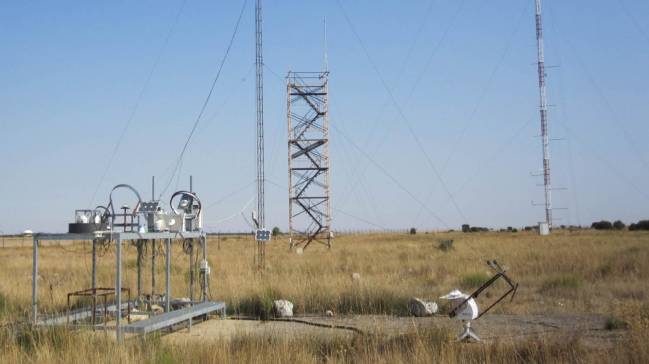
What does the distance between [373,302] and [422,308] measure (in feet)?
4.52

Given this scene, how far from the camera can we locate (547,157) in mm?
42969

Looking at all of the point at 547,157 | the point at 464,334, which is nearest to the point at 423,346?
the point at 464,334

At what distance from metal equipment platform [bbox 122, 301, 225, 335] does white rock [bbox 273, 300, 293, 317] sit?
111cm

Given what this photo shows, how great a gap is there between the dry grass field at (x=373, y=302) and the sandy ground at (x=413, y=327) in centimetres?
45

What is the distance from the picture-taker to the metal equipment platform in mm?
11148

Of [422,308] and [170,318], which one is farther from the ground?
[170,318]

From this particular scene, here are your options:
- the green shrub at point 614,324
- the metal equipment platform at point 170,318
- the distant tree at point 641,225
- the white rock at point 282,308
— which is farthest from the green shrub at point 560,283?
the distant tree at point 641,225

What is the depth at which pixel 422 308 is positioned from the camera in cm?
1494

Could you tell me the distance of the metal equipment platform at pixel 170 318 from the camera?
36.6 feet

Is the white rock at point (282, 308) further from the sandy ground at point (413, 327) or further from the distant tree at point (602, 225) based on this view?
the distant tree at point (602, 225)

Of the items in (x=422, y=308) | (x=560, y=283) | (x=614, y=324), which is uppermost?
(x=560, y=283)

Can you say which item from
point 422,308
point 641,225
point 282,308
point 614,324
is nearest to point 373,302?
point 422,308

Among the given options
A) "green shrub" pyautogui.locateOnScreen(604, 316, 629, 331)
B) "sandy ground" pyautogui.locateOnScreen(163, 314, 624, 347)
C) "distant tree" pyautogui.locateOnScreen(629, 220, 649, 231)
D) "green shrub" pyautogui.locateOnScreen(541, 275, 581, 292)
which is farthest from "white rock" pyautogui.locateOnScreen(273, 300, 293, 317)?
"distant tree" pyautogui.locateOnScreen(629, 220, 649, 231)

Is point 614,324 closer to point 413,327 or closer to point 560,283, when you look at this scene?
point 413,327
